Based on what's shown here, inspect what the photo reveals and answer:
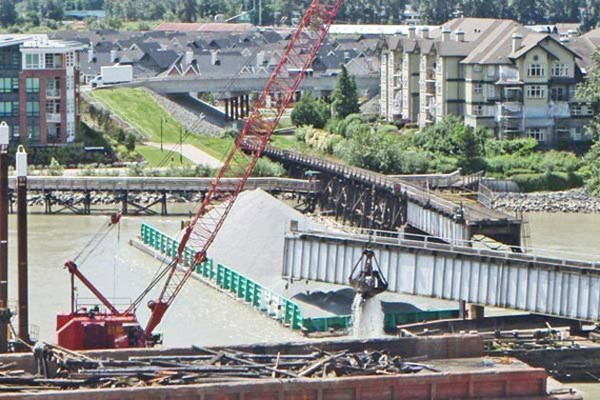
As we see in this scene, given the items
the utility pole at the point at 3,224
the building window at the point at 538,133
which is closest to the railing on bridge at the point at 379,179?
the building window at the point at 538,133

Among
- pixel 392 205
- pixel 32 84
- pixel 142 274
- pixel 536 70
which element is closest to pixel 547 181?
pixel 536 70

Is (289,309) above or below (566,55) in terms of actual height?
below

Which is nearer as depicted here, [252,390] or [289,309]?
[252,390]

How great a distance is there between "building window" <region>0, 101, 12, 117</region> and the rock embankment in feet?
61.6

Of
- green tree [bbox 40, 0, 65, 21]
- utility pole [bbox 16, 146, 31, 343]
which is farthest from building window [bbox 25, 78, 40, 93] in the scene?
green tree [bbox 40, 0, 65, 21]

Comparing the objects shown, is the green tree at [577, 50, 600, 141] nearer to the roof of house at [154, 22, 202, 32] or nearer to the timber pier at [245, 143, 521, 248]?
the timber pier at [245, 143, 521, 248]

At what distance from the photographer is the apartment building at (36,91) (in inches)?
2712

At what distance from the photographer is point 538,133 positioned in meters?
72.2

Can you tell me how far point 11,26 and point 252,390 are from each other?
106426mm

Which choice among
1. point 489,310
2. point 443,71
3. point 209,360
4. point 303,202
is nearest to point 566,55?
point 443,71

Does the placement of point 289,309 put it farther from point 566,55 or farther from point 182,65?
point 182,65

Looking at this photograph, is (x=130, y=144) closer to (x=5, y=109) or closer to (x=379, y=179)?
(x=5, y=109)

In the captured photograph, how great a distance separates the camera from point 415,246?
129 ft

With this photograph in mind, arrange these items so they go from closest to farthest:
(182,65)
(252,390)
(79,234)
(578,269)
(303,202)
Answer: (252,390) < (578,269) < (79,234) < (303,202) < (182,65)
